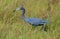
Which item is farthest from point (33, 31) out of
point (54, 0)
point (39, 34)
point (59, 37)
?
point (54, 0)

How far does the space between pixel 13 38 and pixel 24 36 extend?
20cm

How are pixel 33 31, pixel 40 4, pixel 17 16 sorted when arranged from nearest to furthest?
1. pixel 33 31
2. pixel 17 16
3. pixel 40 4

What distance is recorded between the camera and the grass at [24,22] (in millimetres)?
5323

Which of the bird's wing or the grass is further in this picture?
the bird's wing

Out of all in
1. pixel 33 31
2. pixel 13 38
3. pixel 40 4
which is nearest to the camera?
pixel 13 38

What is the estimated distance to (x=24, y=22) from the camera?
600 cm

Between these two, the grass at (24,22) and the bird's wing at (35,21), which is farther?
the bird's wing at (35,21)

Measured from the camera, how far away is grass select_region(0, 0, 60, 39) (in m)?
5.32

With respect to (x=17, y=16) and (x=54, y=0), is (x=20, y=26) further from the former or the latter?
(x=54, y=0)

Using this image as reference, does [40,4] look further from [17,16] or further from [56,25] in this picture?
[56,25]

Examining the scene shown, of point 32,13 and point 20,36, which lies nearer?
point 20,36

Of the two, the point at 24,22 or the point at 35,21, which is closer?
the point at 35,21

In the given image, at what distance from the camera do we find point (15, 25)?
227 inches

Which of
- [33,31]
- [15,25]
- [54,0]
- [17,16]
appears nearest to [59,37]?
[33,31]
